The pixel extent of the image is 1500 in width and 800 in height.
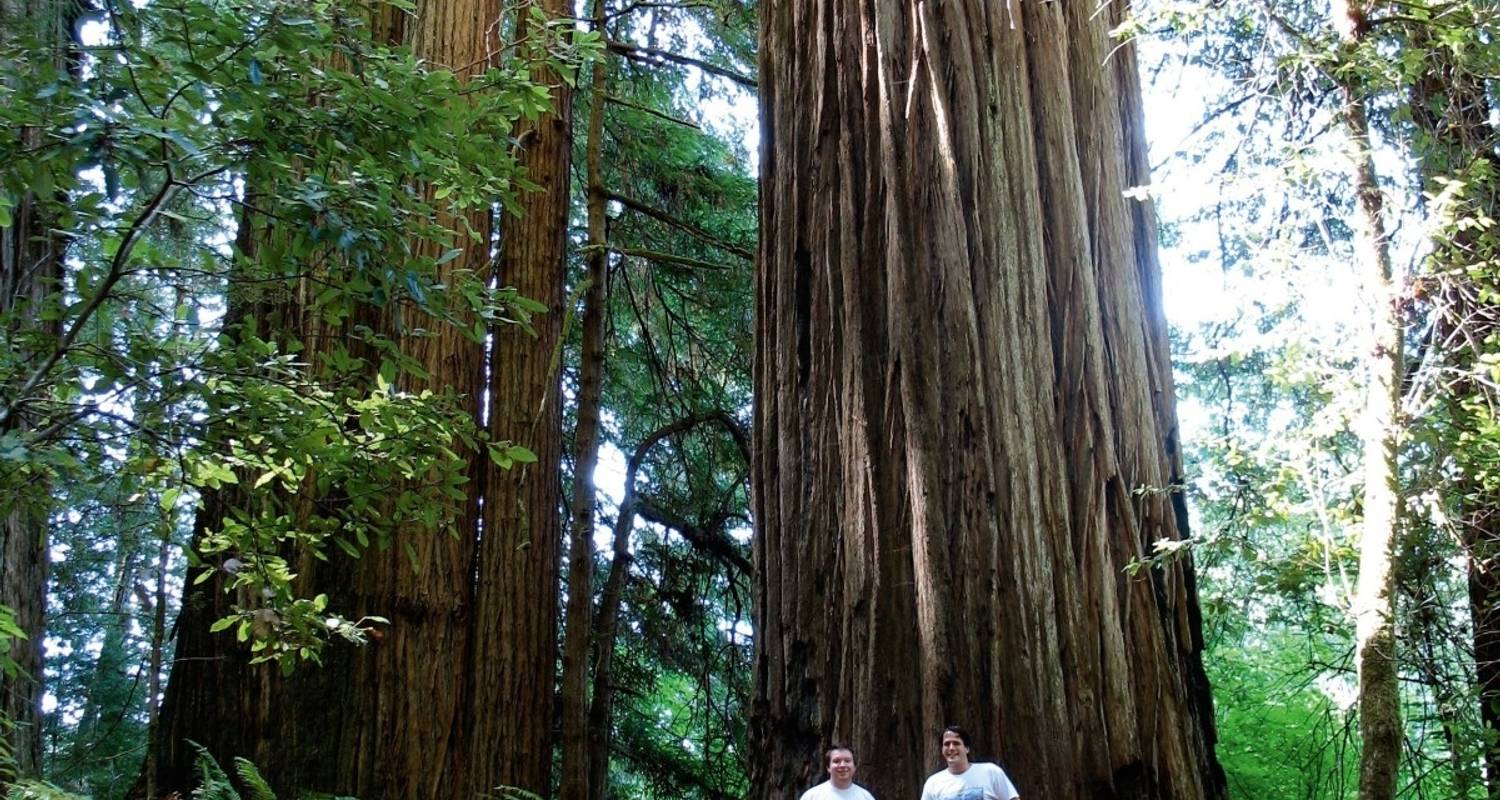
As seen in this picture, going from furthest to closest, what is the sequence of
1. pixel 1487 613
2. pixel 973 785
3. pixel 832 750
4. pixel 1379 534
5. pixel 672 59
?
pixel 672 59 < pixel 1487 613 < pixel 832 750 < pixel 973 785 < pixel 1379 534

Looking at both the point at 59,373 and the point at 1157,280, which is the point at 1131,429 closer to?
the point at 1157,280

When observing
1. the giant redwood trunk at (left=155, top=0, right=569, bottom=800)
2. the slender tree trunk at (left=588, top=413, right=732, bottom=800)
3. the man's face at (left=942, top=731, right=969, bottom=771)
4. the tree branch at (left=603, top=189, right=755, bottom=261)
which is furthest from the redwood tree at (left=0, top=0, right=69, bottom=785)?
the tree branch at (left=603, top=189, right=755, bottom=261)

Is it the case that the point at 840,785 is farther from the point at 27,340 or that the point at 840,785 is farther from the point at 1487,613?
the point at 1487,613

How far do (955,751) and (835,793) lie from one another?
474 millimetres

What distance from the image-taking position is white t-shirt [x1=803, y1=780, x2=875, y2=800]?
14.5ft

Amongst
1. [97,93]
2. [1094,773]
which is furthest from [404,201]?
[1094,773]

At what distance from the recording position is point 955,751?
14.1ft

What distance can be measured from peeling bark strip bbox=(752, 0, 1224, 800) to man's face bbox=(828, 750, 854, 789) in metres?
0.21

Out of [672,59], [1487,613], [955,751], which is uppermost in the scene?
[672,59]

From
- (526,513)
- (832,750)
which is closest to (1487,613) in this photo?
(832,750)

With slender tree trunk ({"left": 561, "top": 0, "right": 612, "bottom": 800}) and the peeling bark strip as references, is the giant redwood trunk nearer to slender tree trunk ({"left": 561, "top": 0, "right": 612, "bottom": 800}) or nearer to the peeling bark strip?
slender tree trunk ({"left": 561, "top": 0, "right": 612, "bottom": 800})

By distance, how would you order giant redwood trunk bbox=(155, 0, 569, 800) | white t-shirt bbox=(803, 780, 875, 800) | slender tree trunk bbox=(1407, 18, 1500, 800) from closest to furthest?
slender tree trunk bbox=(1407, 18, 1500, 800) → white t-shirt bbox=(803, 780, 875, 800) → giant redwood trunk bbox=(155, 0, 569, 800)

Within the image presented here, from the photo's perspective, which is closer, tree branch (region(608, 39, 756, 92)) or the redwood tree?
the redwood tree

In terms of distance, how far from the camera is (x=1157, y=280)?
5863 millimetres
